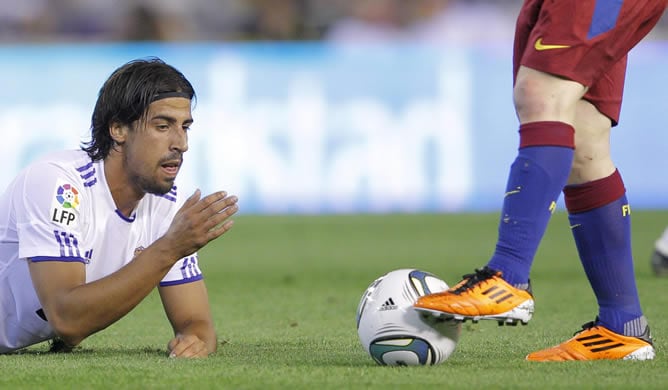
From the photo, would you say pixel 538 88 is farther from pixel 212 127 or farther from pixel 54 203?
pixel 212 127

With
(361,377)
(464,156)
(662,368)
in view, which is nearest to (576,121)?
(662,368)

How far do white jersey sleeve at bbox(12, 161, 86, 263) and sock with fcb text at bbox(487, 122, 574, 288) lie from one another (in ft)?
4.84

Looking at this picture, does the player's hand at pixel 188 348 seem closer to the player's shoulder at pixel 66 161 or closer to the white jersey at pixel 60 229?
the white jersey at pixel 60 229

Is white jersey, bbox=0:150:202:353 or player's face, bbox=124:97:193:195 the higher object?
player's face, bbox=124:97:193:195

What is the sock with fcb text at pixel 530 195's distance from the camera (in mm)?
3986

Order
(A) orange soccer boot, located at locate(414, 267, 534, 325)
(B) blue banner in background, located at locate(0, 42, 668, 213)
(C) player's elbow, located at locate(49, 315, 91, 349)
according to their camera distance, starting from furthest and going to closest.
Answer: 1. (B) blue banner in background, located at locate(0, 42, 668, 213)
2. (C) player's elbow, located at locate(49, 315, 91, 349)
3. (A) orange soccer boot, located at locate(414, 267, 534, 325)

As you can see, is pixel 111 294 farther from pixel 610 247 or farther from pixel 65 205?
pixel 610 247

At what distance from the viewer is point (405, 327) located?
4.06 m

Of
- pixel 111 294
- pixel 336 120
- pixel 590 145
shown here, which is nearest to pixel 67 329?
pixel 111 294

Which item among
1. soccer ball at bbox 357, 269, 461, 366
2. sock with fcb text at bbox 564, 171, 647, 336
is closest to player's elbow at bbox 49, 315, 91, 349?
soccer ball at bbox 357, 269, 461, 366

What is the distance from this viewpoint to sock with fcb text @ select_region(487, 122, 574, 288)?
13.1 ft

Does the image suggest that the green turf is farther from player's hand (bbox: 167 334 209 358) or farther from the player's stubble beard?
the player's stubble beard

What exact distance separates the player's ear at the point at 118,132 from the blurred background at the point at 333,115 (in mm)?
8586

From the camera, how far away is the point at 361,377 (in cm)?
389
